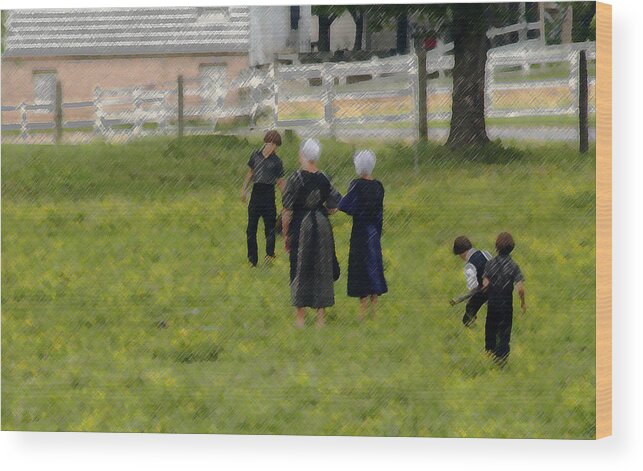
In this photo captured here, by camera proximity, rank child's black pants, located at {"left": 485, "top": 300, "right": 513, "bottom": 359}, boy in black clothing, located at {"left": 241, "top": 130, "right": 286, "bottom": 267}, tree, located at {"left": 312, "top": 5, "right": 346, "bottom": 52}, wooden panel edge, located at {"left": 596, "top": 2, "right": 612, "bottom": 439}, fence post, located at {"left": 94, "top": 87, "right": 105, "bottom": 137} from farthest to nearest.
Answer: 1. fence post, located at {"left": 94, "top": 87, "right": 105, "bottom": 137}
2. boy in black clothing, located at {"left": 241, "top": 130, "right": 286, "bottom": 267}
3. tree, located at {"left": 312, "top": 5, "right": 346, "bottom": 52}
4. child's black pants, located at {"left": 485, "top": 300, "right": 513, "bottom": 359}
5. wooden panel edge, located at {"left": 596, "top": 2, "right": 612, "bottom": 439}

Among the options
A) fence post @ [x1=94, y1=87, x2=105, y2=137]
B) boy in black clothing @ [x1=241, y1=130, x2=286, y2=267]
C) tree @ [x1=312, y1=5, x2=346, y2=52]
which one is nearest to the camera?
tree @ [x1=312, y1=5, x2=346, y2=52]

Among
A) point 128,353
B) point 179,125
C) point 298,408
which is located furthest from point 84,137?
point 298,408

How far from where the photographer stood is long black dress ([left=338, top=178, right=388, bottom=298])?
9234 millimetres

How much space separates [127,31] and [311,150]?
54.1 inches

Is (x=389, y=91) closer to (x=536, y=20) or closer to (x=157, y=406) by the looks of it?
(x=536, y=20)

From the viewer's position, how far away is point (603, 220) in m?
9.01

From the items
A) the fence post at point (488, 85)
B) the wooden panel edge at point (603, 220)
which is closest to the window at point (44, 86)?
the fence post at point (488, 85)

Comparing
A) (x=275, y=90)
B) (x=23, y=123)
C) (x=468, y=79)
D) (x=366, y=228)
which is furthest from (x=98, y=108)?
(x=468, y=79)

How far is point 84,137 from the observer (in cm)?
953

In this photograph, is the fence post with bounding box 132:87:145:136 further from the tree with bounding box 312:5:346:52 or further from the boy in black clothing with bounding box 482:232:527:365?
the boy in black clothing with bounding box 482:232:527:365

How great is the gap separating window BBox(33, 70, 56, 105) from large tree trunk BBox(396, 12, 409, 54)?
2.18 meters

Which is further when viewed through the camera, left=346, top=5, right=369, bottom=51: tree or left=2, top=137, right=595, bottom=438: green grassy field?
left=346, top=5, right=369, bottom=51: tree

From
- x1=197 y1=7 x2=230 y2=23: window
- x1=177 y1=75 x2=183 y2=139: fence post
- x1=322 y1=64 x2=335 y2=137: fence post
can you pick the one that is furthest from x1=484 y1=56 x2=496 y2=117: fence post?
x1=177 y1=75 x2=183 y2=139: fence post

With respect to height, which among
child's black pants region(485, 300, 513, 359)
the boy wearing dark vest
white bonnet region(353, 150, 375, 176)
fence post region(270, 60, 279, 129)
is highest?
fence post region(270, 60, 279, 129)
